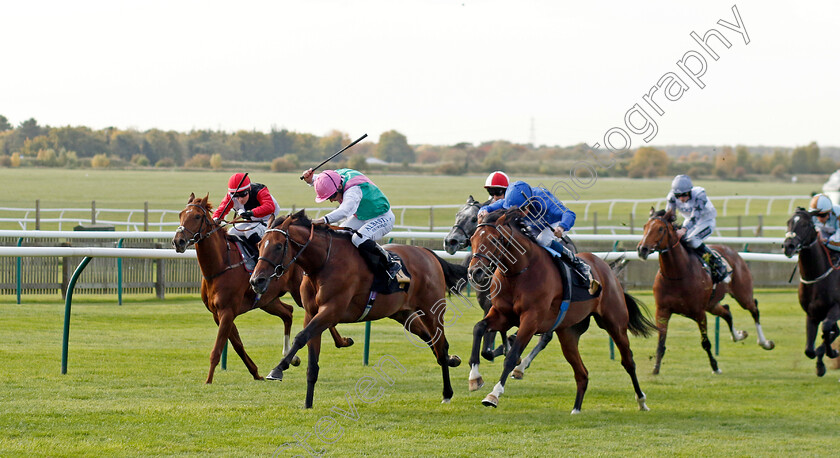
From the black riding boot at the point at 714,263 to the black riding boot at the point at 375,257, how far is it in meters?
3.93

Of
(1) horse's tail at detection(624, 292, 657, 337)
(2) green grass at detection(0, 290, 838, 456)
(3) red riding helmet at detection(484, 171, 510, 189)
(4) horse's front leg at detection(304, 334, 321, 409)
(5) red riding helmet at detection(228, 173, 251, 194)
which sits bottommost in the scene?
(2) green grass at detection(0, 290, 838, 456)

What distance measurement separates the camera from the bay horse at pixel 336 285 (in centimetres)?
606

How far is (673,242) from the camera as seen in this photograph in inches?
345

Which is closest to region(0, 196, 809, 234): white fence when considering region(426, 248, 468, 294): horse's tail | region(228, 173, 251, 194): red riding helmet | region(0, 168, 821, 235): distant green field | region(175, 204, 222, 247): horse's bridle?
region(0, 168, 821, 235): distant green field

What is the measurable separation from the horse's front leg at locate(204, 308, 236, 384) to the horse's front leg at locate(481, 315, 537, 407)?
2232 millimetres

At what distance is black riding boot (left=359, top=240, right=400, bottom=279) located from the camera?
21.5ft

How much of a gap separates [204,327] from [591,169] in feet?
15.6

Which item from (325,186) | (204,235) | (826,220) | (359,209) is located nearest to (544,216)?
(359,209)

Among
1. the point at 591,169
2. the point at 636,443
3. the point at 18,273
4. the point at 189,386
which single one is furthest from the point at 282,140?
the point at 636,443

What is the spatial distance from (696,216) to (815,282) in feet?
4.18

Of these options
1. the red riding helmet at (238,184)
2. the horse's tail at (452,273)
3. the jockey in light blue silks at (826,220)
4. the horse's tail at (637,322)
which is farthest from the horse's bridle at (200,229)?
the jockey in light blue silks at (826,220)

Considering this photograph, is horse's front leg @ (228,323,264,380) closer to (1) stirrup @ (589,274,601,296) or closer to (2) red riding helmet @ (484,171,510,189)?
(2) red riding helmet @ (484,171,510,189)

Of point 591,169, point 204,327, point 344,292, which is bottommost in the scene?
point 204,327

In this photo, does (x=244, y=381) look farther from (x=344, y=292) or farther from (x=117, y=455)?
(x=117, y=455)
